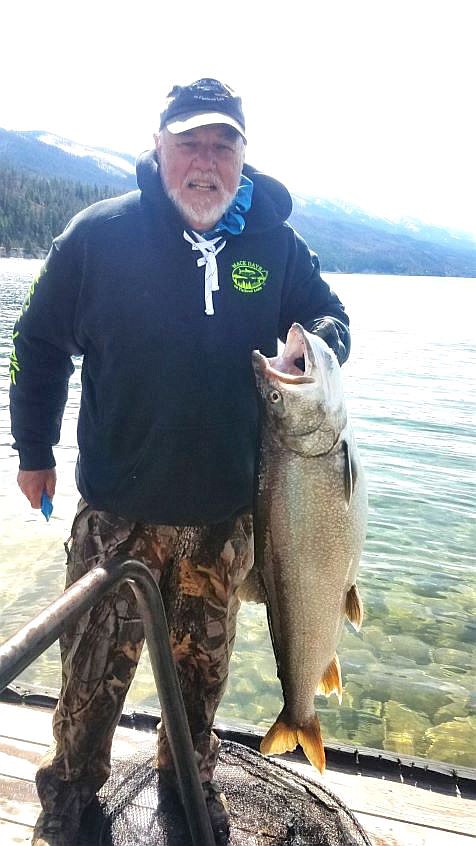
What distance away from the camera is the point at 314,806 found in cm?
321

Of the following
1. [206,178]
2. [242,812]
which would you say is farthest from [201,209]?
[242,812]

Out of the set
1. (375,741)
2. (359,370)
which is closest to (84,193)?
(359,370)

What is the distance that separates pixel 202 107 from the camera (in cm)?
302

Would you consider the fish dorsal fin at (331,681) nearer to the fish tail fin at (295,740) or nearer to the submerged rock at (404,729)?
the fish tail fin at (295,740)

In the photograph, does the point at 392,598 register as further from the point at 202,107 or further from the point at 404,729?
the point at 202,107

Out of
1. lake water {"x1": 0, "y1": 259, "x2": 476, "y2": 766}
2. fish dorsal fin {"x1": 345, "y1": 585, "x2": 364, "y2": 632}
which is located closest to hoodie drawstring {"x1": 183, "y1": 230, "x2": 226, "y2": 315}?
fish dorsal fin {"x1": 345, "y1": 585, "x2": 364, "y2": 632}

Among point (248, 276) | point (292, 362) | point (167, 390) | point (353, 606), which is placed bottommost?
point (353, 606)

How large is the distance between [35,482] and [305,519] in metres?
1.50

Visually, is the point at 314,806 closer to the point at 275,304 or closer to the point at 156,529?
the point at 156,529

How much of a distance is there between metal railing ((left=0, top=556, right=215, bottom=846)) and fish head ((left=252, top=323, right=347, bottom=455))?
74cm

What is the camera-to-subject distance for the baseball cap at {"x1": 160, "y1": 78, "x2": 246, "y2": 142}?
2.98m

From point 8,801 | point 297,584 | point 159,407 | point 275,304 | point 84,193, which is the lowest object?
point 8,801

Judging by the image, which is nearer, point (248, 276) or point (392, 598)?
point (248, 276)

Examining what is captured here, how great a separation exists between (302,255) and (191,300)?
66cm
